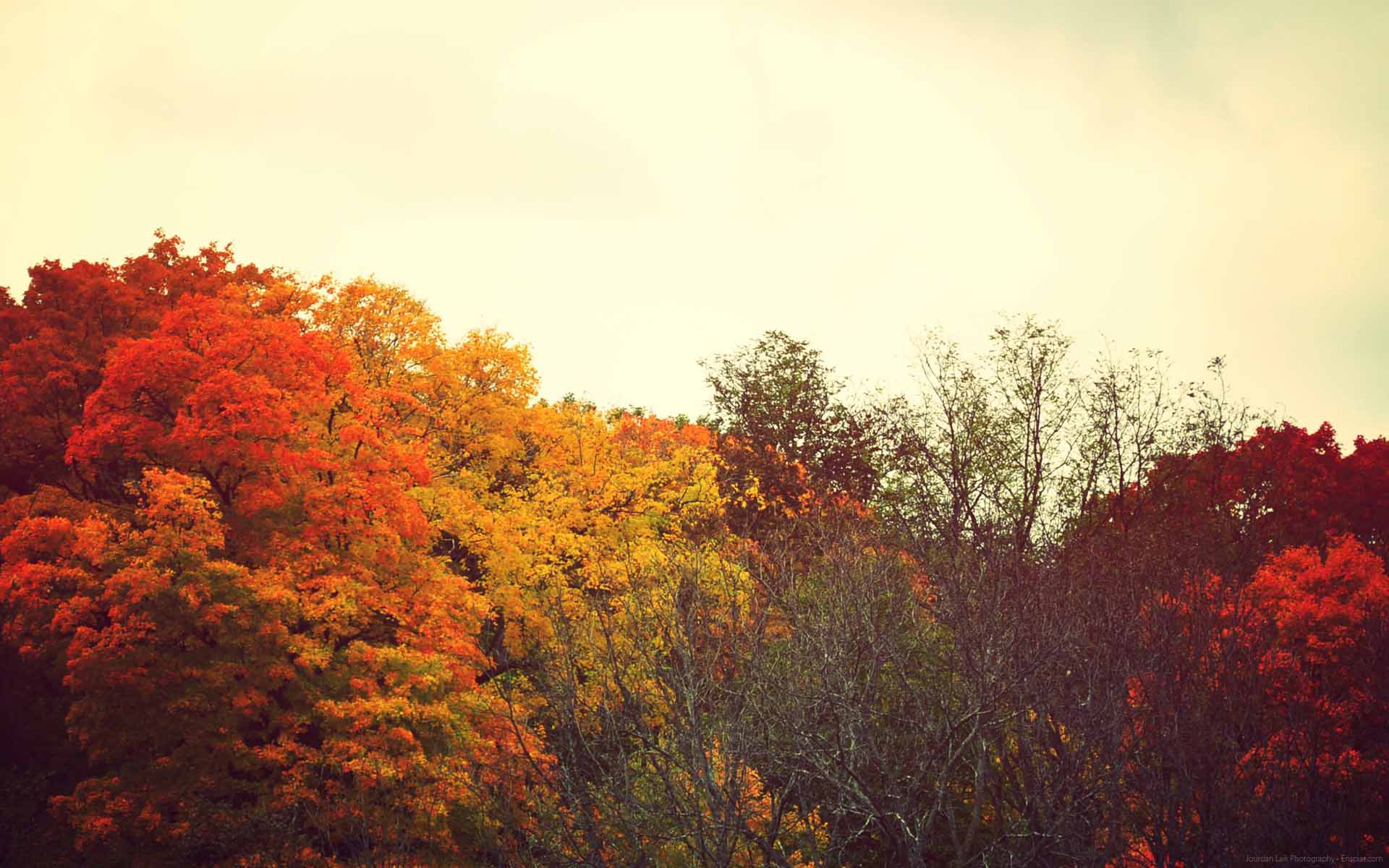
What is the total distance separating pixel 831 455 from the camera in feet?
130

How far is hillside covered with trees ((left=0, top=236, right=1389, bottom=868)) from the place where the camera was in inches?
605

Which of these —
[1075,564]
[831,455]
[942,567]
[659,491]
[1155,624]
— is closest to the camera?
[1155,624]

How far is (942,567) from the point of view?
22.1 metres

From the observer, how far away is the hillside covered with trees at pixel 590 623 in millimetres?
15359

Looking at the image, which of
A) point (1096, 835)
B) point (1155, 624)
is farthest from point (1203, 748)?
point (1155, 624)

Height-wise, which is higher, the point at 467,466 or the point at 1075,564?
the point at 467,466

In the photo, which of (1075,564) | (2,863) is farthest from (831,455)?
(2,863)

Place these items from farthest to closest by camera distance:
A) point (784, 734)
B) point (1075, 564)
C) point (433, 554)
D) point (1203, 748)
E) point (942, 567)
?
1. point (433, 554)
2. point (1075, 564)
3. point (942, 567)
4. point (784, 734)
5. point (1203, 748)

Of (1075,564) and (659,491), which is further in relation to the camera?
(659,491)

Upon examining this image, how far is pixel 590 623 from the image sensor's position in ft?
74.8

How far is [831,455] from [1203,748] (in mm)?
24856

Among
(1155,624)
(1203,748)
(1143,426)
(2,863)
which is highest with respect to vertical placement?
(1143,426)

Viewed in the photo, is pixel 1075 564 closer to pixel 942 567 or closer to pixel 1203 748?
pixel 942 567

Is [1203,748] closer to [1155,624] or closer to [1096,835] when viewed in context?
[1096,835]
